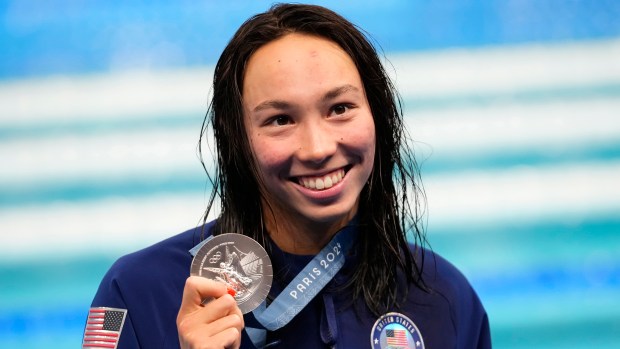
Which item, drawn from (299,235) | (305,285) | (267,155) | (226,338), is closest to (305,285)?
(305,285)

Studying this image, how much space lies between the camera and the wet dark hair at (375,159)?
2107 millimetres

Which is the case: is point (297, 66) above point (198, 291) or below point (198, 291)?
above

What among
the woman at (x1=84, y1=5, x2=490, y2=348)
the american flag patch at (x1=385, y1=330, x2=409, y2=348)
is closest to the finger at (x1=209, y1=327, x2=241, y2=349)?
the woman at (x1=84, y1=5, x2=490, y2=348)

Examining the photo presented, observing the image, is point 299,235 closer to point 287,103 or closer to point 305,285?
point 305,285

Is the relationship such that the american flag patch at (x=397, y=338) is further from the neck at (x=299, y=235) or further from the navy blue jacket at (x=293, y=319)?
the neck at (x=299, y=235)

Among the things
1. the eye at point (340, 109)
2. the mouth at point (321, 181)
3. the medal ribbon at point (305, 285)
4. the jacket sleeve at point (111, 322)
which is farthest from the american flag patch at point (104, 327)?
the eye at point (340, 109)

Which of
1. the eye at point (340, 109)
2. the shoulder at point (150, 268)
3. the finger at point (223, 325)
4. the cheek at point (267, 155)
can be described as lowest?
the finger at point (223, 325)

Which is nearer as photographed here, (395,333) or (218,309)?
(218,309)

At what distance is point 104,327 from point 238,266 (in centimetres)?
35

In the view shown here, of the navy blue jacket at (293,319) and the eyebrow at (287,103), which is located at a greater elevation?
the eyebrow at (287,103)

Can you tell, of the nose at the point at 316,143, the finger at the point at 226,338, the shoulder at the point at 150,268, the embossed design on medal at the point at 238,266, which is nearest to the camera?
the finger at the point at 226,338

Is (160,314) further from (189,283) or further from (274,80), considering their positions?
(274,80)

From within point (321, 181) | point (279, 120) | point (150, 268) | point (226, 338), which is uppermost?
point (279, 120)

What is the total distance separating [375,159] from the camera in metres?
2.22
